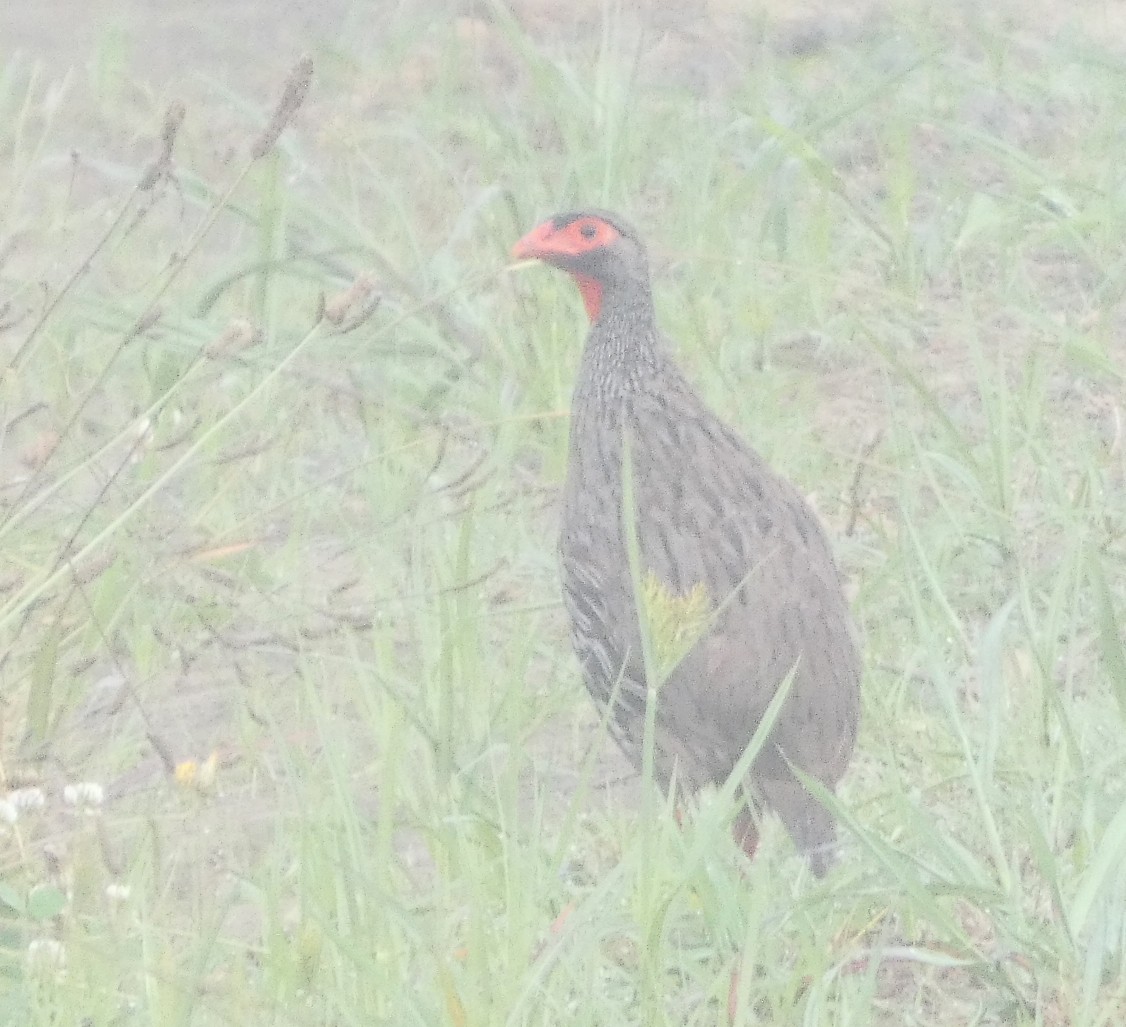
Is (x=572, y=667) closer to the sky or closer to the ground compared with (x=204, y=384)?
closer to the ground

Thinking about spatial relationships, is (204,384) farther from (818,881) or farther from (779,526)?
(818,881)

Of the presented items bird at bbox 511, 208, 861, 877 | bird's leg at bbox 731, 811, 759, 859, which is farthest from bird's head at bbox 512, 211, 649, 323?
bird's leg at bbox 731, 811, 759, 859

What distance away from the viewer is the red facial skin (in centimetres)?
446

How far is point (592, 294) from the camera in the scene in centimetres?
450

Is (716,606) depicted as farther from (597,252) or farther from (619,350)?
(597,252)

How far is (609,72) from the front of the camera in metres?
6.03

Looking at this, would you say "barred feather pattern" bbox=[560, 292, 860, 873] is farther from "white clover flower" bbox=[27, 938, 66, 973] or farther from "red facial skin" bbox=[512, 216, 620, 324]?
"white clover flower" bbox=[27, 938, 66, 973]

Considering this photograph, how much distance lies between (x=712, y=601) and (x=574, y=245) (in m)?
1.02

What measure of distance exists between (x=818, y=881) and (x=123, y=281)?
326 cm

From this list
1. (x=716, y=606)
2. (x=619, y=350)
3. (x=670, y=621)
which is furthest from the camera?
(x=619, y=350)

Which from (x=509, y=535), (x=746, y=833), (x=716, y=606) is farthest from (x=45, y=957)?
(x=509, y=535)

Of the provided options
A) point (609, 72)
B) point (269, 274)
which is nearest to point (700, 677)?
point (269, 274)

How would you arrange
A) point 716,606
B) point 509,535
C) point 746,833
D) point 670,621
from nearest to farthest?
Result: point 670,621 < point 716,606 < point 746,833 < point 509,535

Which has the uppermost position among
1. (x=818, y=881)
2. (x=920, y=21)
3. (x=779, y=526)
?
(x=920, y=21)
